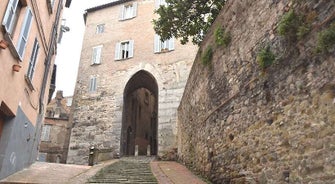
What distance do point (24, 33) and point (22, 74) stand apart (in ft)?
3.73

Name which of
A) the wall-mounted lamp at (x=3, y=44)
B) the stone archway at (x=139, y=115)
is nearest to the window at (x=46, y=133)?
the stone archway at (x=139, y=115)

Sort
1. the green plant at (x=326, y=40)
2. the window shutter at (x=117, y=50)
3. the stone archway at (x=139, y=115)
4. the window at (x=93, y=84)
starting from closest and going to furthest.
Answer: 1. the green plant at (x=326, y=40)
2. the stone archway at (x=139, y=115)
3. the window at (x=93, y=84)
4. the window shutter at (x=117, y=50)

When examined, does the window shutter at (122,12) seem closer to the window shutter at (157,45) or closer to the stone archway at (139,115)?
the window shutter at (157,45)

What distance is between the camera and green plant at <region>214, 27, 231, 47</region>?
22.6 ft

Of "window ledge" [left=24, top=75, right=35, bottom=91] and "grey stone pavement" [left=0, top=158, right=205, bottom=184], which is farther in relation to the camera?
"window ledge" [left=24, top=75, right=35, bottom=91]

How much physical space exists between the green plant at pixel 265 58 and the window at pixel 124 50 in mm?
13727

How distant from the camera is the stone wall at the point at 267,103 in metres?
3.75

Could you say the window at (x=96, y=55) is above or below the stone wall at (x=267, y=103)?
above

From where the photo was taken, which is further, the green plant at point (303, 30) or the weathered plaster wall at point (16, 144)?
the weathered plaster wall at point (16, 144)

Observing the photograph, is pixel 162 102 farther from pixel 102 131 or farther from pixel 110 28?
pixel 110 28

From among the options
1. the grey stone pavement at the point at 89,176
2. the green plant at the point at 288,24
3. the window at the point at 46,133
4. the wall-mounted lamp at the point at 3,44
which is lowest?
the grey stone pavement at the point at 89,176

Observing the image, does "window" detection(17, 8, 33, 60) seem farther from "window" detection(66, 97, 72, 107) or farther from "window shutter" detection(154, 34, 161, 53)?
"window" detection(66, 97, 72, 107)

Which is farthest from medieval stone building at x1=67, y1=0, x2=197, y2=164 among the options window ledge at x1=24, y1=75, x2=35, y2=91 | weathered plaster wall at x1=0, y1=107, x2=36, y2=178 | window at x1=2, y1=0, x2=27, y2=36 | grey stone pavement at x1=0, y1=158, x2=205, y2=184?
window at x1=2, y1=0, x2=27, y2=36

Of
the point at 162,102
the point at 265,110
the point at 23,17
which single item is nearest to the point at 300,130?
the point at 265,110
